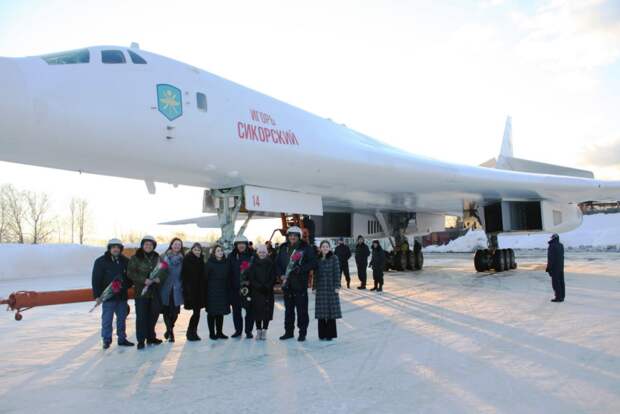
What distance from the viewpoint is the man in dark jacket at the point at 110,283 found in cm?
541

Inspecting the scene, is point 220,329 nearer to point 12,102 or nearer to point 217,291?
point 217,291

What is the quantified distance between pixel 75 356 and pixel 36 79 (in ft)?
9.83

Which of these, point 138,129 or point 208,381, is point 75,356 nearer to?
point 208,381

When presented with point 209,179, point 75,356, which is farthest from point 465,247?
point 75,356

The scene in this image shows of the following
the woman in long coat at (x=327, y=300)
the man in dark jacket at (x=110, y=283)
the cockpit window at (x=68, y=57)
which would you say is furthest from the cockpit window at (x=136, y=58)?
the woman in long coat at (x=327, y=300)

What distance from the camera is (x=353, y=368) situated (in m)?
4.25

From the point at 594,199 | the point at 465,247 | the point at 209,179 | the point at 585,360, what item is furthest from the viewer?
the point at 465,247

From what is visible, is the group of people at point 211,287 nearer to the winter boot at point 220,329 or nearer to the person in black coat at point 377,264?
the winter boot at point 220,329

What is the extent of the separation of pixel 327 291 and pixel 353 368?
1.35 metres

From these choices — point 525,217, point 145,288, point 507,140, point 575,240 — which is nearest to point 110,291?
point 145,288

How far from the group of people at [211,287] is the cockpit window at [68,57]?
2216mm

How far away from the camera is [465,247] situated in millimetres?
39062

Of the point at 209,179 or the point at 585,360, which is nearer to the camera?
the point at 585,360

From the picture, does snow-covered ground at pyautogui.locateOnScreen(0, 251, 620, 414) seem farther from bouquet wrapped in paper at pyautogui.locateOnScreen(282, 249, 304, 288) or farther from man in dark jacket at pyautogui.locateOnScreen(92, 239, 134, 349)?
bouquet wrapped in paper at pyautogui.locateOnScreen(282, 249, 304, 288)
